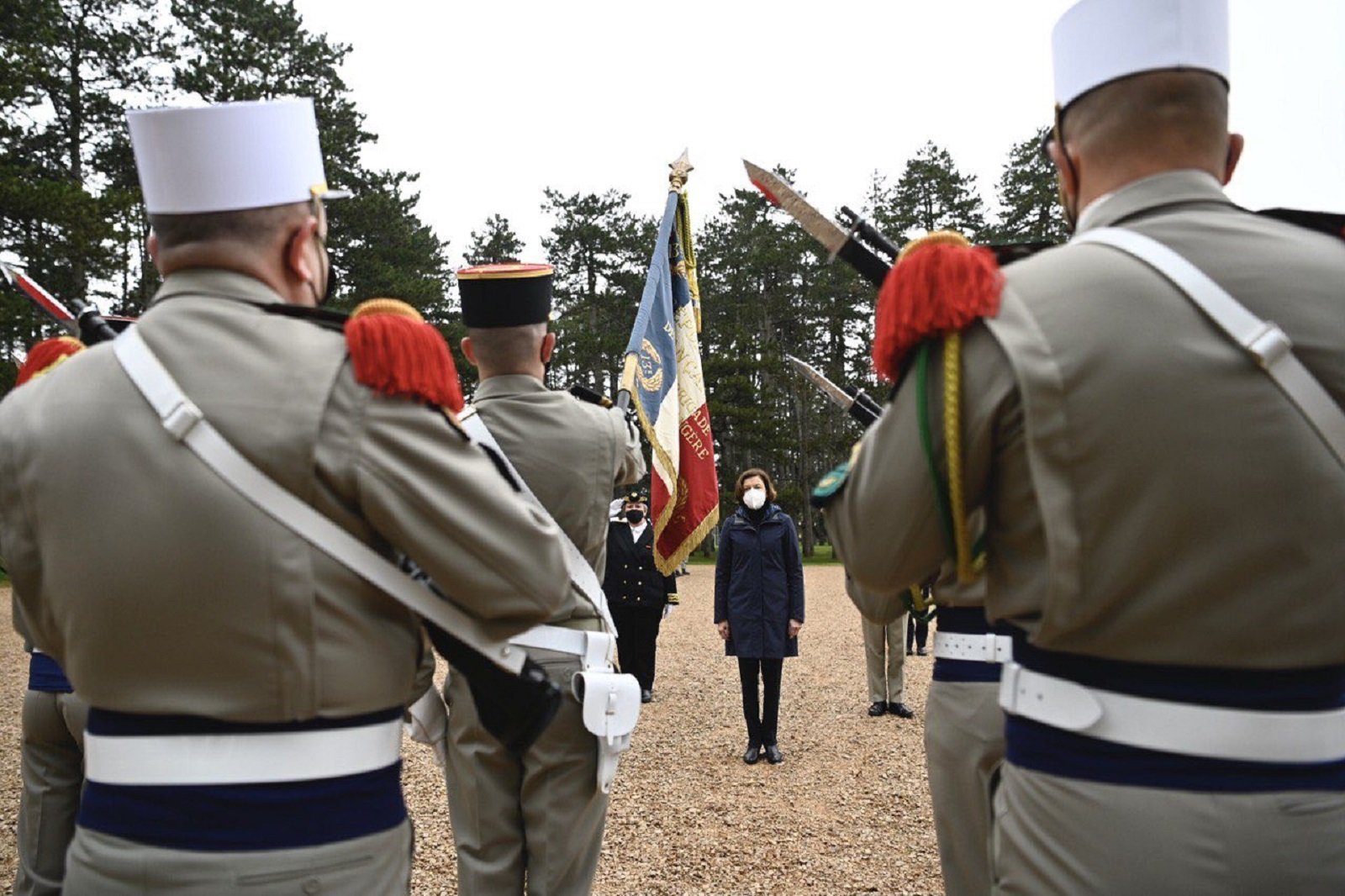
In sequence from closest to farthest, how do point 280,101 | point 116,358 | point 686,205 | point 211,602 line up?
point 211,602 → point 116,358 → point 280,101 → point 686,205

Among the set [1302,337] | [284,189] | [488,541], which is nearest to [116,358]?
[284,189]

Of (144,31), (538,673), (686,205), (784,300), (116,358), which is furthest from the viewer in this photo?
(784,300)

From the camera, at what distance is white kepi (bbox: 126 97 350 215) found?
1.94 m

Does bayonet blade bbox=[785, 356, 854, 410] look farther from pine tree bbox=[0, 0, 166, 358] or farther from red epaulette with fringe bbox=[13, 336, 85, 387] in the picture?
pine tree bbox=[0, 0, 166, 358]

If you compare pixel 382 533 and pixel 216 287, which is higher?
pixel 216 287

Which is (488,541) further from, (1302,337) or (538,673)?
(1302,337)

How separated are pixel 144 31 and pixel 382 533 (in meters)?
30.6

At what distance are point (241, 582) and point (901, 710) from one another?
9.04 meters

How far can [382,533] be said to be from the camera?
1.80m

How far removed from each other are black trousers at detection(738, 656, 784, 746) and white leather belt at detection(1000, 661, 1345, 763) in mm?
6645

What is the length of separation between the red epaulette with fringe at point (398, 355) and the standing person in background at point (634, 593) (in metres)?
7.75

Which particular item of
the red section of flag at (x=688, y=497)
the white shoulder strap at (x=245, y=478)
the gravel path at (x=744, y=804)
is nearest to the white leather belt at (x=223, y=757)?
the white shoulder strap at (x=245, y=478)

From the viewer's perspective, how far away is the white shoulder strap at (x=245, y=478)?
1.71 m

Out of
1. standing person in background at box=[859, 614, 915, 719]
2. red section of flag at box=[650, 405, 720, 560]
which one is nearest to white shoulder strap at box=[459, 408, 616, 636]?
red section of flag at box=[650, 405, 720, 560]
